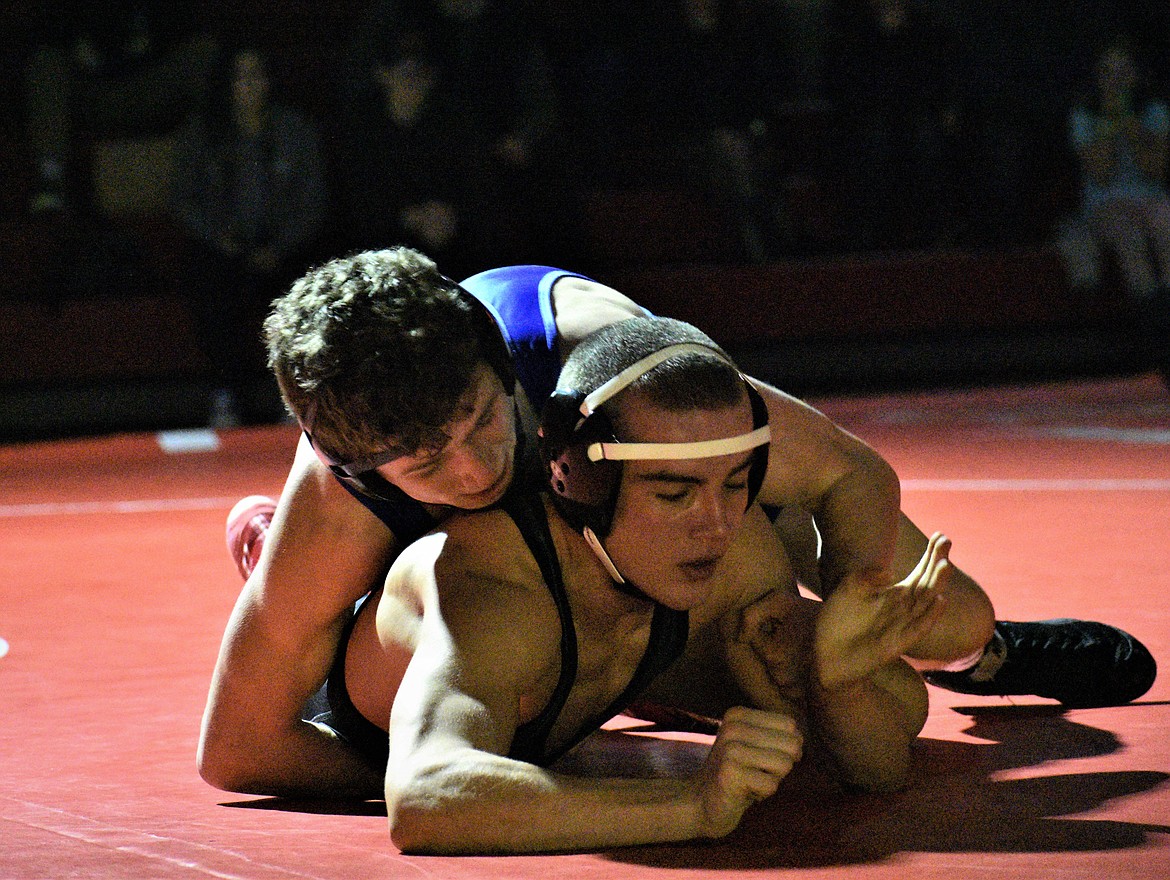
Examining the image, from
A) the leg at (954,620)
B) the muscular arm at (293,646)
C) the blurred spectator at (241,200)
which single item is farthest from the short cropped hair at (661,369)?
the blurred spectator at (241,200)

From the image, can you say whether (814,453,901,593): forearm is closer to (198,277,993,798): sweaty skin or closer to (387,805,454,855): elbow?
(198,277,993,798): sweaty skin

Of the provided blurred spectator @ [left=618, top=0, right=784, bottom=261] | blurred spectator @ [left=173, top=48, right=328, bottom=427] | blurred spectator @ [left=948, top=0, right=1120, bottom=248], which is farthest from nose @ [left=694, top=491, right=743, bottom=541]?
blurred spectator @ [left=948, top=0, right=1120, bottom=248]

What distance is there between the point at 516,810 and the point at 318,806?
0.65m

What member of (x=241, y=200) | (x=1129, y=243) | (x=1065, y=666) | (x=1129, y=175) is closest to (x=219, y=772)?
(x=1065, y=666)

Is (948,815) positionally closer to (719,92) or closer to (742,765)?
(742,765)

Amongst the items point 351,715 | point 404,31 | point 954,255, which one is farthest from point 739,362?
point 351,715

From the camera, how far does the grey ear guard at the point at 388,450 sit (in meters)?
2.48

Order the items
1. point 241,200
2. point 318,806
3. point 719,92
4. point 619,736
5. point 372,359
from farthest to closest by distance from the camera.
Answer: point 719,92 → point 241,200 → point 619,736 → point 318,806 → point 372,359

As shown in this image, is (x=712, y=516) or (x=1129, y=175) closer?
(x=712, y=516)

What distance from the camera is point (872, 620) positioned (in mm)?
2406

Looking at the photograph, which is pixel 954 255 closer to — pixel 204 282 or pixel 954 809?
pixel 204 282

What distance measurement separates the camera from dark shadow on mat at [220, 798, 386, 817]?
264cm

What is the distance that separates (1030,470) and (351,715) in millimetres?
4000

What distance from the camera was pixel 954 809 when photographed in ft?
8.01
